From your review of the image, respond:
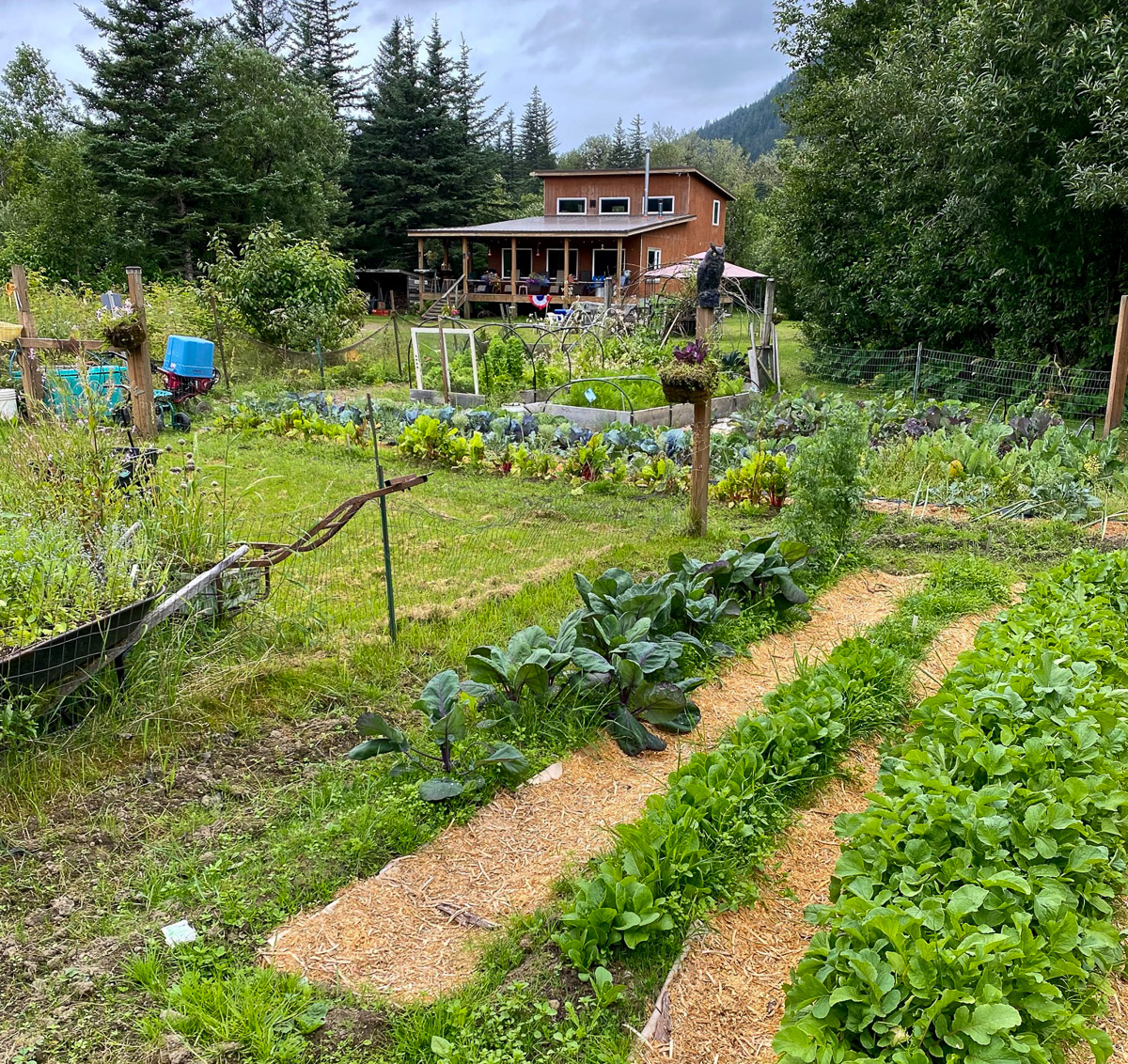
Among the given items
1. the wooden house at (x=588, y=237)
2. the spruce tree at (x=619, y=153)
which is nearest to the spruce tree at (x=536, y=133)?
the spruce tree at (x=619, y=153)

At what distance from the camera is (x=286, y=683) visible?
13.8ft

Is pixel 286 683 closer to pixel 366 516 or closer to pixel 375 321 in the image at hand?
pixel 366 516

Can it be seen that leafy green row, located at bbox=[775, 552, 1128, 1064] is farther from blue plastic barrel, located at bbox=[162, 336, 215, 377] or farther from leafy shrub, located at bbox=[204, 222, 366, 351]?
leafy shrub, located at bbox=[204, 222, 366, 351]

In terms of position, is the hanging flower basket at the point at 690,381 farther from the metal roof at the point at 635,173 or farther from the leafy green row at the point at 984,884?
the metal roof at the point at 635,173

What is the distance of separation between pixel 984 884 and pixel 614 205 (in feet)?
110

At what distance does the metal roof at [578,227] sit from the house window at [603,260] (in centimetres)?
105

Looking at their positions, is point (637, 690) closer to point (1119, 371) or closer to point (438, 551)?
point (438, 551)

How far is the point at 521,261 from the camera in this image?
34.3 meters

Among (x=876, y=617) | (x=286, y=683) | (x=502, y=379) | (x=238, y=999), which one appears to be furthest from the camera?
(x=502, y=379)

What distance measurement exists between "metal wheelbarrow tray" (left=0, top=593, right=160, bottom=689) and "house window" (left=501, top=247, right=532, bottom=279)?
31250 mm

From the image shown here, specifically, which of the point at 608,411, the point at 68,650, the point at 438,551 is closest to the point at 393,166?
the point at 608,411

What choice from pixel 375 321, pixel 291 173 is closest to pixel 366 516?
pixel 375 321

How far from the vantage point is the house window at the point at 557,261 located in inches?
1270

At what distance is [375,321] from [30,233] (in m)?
11.9
